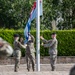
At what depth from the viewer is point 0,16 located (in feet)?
85.6

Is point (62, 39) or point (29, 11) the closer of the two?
point (62, 39)

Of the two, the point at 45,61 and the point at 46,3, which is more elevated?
the point at 46,3

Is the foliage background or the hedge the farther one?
the foliage background

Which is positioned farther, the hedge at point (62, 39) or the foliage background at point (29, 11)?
the foliage background at point (29, 11)

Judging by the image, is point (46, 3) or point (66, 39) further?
point (46, 3)

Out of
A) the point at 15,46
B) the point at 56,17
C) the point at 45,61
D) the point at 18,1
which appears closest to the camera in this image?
the point at 15,46

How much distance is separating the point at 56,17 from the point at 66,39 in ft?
20.8

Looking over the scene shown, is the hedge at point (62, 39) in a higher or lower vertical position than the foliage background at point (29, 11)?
lower

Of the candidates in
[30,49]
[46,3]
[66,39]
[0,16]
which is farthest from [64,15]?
[30,49]

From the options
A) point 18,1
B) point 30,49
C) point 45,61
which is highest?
point 18,1

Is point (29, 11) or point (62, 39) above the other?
point (29, 11)

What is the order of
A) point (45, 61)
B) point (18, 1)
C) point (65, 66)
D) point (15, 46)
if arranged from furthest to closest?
1. point (18, 1)
2. point (45, 61)
3. point (65, 66)
4. point (15, 46)

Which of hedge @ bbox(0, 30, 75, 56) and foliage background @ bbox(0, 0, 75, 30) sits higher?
foliage background @ bbox(0, 0, 75, 30)

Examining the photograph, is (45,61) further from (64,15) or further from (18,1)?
(64,15)
